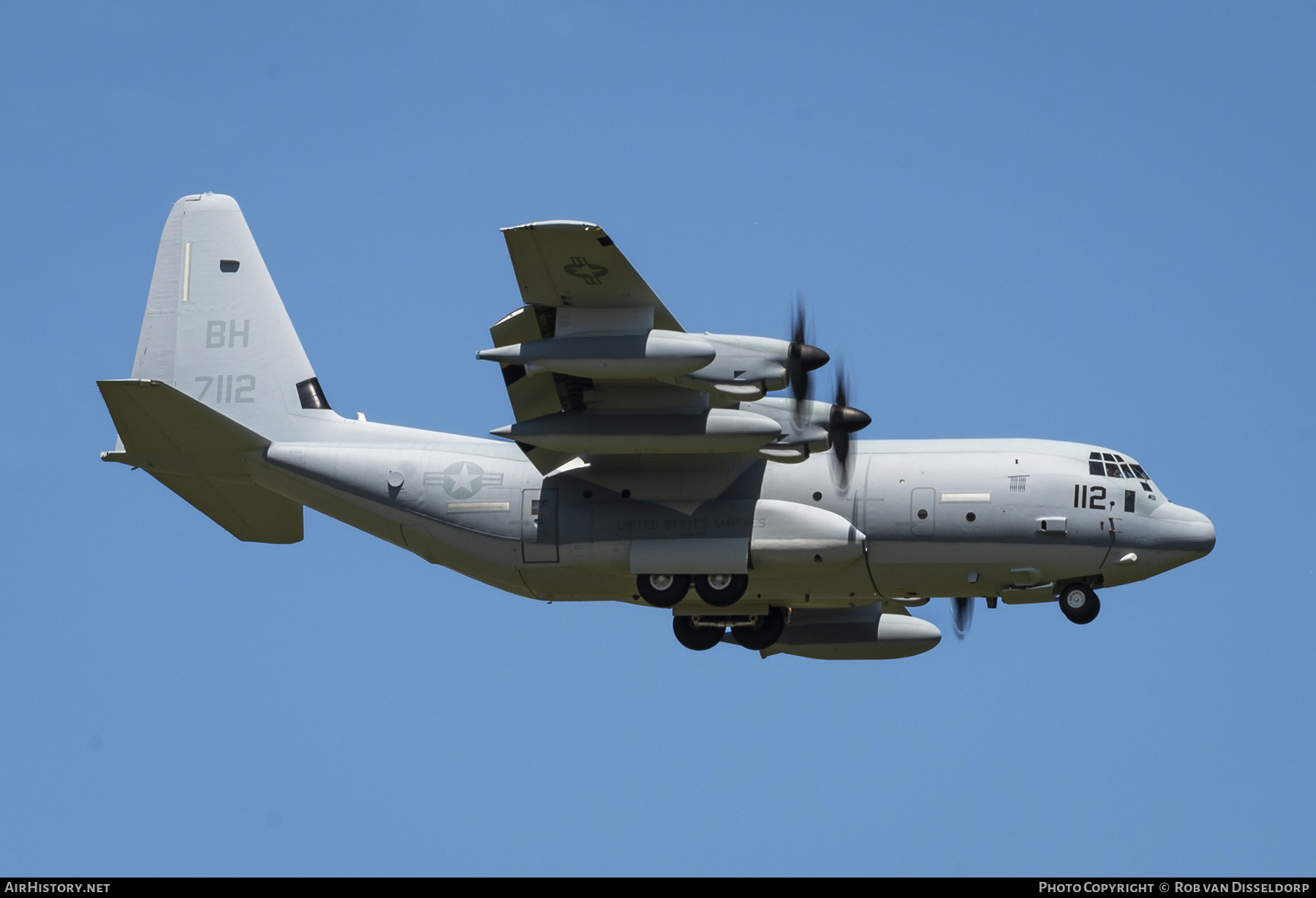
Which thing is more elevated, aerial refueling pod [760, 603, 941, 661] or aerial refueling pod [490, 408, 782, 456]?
aerial refueling pod [490, 408, 782, 456]

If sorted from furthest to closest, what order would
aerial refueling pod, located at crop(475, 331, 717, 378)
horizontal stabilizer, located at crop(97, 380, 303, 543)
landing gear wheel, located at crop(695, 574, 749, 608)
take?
horizontal stabilizer, located at crop(97, 380, 303, 543) < landing gear wheel, located at crop(695, 574, 749, 608) < aerial refueling pod, located at crop(475, 331, 717, 378)

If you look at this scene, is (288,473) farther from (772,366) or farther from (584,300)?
(772,366)

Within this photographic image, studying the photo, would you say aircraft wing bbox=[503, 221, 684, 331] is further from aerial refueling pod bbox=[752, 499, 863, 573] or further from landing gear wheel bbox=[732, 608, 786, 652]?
landing gear wheel bbox=[732, 608, 786, 652]

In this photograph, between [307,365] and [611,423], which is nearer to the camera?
[611,423]

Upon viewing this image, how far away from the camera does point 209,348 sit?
96.6 feet

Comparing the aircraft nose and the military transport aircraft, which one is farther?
the aircraft nose

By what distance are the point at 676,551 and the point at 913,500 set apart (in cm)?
386

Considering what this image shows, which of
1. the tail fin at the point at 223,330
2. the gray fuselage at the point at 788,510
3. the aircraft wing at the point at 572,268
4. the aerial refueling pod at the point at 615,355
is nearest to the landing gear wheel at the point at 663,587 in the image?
the gray fuselage at the point at 788,510

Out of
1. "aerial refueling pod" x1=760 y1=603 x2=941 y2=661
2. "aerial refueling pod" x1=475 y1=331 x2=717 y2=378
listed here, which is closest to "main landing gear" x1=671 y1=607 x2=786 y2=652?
"aerial refueling pod" x1=760 y1=603 x2=941 y2=661

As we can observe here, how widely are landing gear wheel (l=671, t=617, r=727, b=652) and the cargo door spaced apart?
3.44m

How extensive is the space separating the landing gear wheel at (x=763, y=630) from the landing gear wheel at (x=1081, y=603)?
5235mm

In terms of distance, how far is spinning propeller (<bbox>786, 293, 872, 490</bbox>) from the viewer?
79.2 feet

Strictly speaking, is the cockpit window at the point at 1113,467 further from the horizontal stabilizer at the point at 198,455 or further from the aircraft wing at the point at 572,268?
the horizontal stabilizer at the point at 198,455
